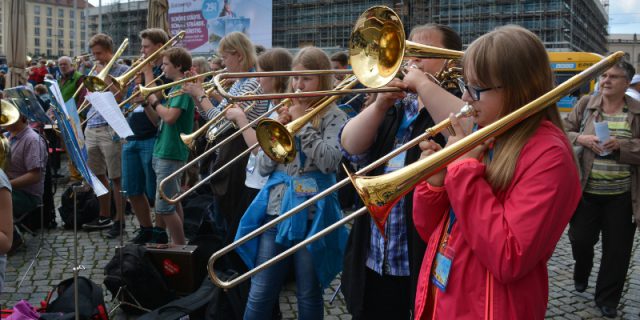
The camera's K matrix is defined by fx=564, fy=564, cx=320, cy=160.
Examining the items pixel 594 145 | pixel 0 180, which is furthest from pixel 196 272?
pixel 594 145

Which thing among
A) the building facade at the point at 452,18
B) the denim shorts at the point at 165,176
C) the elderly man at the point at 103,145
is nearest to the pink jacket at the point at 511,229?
the denim shorts at the point at 165,176

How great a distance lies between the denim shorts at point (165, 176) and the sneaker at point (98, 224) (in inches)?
66.0

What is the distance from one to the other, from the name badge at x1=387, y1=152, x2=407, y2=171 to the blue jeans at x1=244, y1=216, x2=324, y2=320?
76 cm

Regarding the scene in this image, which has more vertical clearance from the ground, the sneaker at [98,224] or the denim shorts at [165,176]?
the denim shorts at [165,176]

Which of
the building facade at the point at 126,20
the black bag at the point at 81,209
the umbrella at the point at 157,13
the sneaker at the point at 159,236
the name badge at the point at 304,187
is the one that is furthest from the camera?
the building facade at the point at 126,20

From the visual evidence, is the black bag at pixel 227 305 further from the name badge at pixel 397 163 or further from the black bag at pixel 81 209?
the black bag at pixel 81 209

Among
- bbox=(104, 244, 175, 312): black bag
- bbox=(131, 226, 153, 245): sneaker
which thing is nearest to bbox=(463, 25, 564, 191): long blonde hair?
bbox=(104, 244, 175, 312): black bag

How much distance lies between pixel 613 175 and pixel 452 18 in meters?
44.8

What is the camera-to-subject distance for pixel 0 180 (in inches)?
103

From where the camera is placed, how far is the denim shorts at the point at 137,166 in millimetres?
5156

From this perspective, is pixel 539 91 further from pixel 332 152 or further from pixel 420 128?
A: pixel 332 152

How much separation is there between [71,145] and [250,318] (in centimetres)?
126

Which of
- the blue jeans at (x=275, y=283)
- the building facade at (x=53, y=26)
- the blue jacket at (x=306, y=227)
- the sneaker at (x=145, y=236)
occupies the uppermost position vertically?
A: the building facade at (x=53, y=26)

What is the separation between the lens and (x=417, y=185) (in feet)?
5.83
